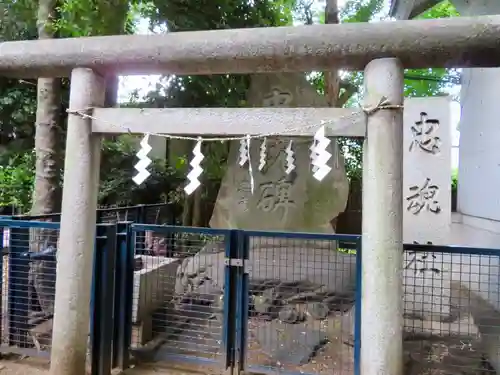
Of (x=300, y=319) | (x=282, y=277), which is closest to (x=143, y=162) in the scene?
(x=300, y=319)

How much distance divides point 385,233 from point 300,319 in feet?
7.07

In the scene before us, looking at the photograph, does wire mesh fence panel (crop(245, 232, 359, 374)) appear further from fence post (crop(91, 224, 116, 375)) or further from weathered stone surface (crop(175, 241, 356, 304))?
fence post (crop(91, 224, 116, 375))

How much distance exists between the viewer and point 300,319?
429cm

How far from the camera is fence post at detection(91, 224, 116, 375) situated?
3316 mm

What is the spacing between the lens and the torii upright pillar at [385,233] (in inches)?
97.0

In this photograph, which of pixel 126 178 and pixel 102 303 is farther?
pixel 126 178

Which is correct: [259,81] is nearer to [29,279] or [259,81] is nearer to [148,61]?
[148,61]

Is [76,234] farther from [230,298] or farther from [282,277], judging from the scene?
[282,277]

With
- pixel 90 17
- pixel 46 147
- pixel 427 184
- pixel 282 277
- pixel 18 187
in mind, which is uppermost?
pixel 90 17

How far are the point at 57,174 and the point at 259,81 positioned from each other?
311cm

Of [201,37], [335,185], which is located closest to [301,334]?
[335,185]

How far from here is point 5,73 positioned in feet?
10.2

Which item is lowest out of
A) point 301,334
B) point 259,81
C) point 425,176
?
point 301,334

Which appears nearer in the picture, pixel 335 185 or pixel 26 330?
pixel 26 330
